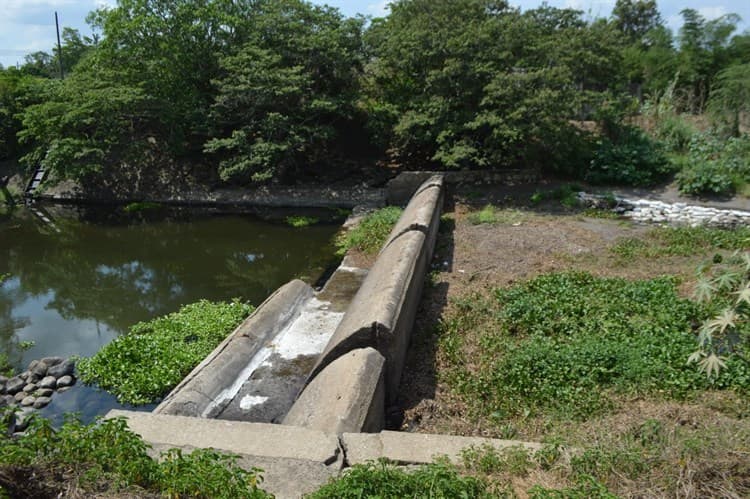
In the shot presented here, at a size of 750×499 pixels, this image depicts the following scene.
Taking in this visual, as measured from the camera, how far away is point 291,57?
1473 centimetres

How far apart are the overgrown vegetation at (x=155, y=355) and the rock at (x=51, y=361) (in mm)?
327

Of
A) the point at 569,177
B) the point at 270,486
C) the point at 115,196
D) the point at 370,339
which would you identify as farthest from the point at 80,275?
the point at 569,177

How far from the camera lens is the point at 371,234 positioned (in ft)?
33.0

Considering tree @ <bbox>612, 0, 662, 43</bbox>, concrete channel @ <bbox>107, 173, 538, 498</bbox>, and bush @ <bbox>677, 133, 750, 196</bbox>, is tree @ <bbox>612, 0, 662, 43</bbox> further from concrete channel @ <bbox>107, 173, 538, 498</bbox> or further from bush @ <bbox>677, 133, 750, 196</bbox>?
concrete channel @ <bbox>107, 173, 538, 498</bbox>

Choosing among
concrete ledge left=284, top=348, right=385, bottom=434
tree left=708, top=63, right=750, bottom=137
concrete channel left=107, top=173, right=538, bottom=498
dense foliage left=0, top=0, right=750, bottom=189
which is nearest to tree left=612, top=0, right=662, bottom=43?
dense foliage left=0, top=0, right=750, bottom=189

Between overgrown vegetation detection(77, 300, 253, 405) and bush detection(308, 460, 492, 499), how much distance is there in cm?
378

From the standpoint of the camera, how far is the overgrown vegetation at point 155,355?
584 centimetres

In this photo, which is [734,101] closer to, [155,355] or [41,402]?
[155,355]

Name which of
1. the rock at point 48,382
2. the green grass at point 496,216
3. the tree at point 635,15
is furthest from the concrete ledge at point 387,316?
the tree at point 635,15

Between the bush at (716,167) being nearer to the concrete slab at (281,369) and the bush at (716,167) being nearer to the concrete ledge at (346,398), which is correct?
the concrete slab at (281,369)

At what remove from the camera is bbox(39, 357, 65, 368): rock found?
6513 millimetres

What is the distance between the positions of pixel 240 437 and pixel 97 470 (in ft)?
3.61

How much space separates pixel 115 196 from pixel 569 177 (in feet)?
43.0

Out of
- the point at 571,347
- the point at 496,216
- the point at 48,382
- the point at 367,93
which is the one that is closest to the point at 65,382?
the point at 48,382
